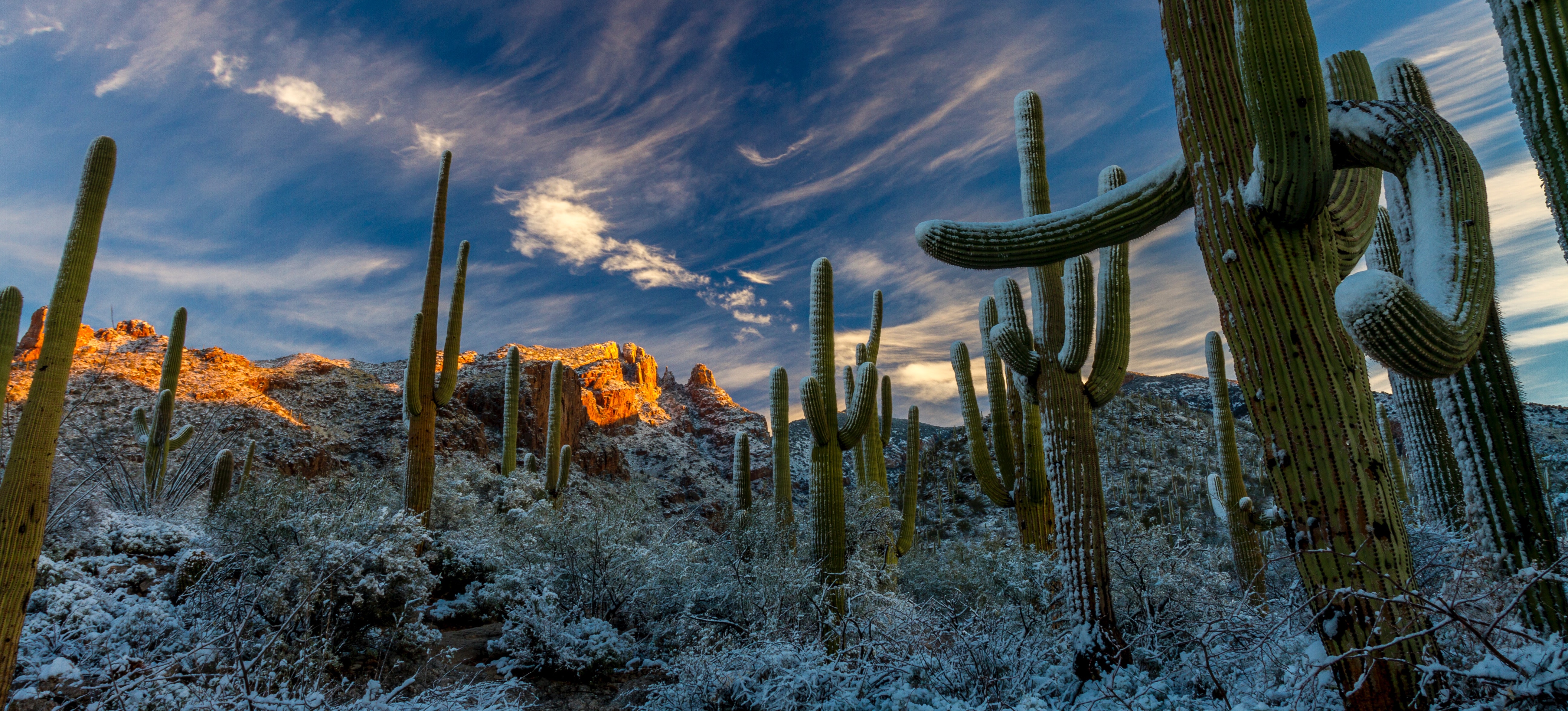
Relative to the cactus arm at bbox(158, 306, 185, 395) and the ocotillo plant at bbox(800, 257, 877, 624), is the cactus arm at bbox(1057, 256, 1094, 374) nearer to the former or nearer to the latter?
the ocotillo plant at bbox(800, 257, 877, 624)

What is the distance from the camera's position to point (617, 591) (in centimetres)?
659

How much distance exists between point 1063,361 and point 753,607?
3.55 m

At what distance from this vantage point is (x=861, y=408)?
301 inches

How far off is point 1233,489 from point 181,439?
1725cm

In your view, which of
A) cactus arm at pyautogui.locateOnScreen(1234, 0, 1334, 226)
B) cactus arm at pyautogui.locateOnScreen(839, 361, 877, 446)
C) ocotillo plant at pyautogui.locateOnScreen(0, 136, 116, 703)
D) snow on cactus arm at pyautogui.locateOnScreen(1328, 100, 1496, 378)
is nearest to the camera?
snow on cactus arm at pyautogui.locateOnScreen(1328, 100, 1496, 378)

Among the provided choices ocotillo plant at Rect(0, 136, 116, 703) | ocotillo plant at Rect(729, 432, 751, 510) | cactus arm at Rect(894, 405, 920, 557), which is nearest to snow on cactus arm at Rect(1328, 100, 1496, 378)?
ocotillo plant at Rect(0, 136, 116, 703)

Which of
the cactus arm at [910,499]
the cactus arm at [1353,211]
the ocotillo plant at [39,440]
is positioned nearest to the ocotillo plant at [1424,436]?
the cactus arm at [1353,211]

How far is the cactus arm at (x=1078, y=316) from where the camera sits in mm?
5574

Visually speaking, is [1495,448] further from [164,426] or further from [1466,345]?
[164,426]

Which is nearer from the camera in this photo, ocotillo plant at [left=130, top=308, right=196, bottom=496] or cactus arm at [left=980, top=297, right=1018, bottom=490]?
cactus arm at [left=980, top=297, right=1018, bottom=490]

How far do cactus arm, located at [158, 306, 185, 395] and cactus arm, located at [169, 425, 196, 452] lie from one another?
0.86m

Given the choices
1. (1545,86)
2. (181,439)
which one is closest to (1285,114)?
(1545,86)

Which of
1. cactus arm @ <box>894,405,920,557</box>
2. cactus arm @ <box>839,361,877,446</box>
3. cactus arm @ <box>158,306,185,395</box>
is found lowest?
cactus arm @ <box>894,405,920,557</box>

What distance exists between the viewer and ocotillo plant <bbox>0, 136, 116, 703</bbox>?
3697 millimetres
